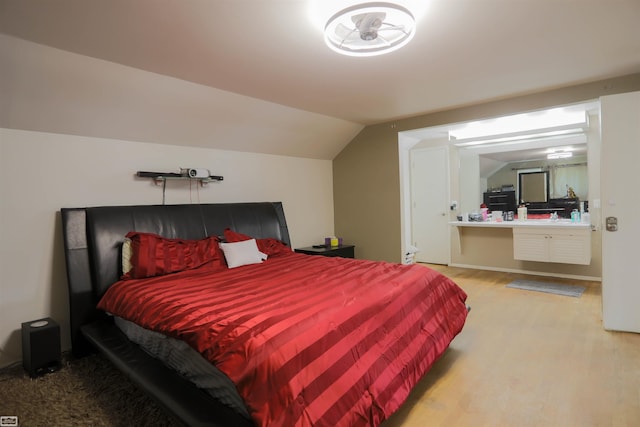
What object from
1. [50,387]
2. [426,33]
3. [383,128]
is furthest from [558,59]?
[50,387]

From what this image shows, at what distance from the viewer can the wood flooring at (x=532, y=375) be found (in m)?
1.92

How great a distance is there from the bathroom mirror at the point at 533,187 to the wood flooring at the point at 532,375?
1.99 meters

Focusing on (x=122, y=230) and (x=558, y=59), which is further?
(x=122, y=230)

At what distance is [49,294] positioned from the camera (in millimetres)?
2766

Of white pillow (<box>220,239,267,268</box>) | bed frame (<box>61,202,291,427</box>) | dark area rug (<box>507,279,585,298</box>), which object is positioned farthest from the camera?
dark area rug (<box>507,279,585,298</box>)

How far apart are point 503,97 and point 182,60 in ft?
10.5

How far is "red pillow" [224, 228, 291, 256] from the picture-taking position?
11.4ft

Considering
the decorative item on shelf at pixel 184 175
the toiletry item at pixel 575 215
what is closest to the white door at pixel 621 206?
the toiletry item at pixel 575 215

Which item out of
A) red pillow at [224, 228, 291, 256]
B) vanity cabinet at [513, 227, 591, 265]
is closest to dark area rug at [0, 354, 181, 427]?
red pillow at [224, 228, 291, 256]

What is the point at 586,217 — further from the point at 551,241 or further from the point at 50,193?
the point at 50,193

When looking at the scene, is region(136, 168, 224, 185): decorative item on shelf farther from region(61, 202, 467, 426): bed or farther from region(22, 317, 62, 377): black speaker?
region(22, 317, 62, 377): black speaker

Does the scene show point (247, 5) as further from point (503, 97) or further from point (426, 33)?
point (503, 97)

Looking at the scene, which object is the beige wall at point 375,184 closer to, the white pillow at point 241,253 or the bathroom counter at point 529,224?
the bathroom counter at point 529,224

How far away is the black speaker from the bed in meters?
0.20
